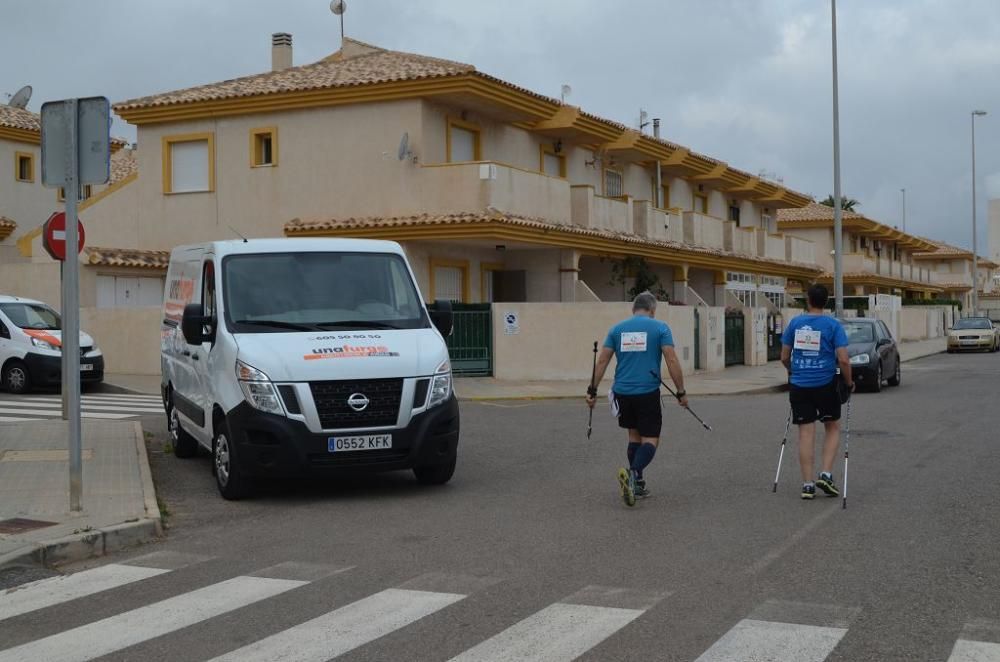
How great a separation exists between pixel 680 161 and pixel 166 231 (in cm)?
1695

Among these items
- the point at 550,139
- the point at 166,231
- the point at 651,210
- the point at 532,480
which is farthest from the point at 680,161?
the point at 532,480

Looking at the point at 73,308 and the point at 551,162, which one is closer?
the point at 73,308

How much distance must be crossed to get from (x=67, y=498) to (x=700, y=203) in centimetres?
3617

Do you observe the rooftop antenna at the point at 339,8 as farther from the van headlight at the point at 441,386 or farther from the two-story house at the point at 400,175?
the van headlight at the point at 441,386

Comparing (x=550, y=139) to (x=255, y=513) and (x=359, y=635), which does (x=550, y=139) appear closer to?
(x=255, y=513)

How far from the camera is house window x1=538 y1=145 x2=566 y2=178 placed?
32281 millimetres

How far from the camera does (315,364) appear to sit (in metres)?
10.2

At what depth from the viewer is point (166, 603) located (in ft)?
22.6

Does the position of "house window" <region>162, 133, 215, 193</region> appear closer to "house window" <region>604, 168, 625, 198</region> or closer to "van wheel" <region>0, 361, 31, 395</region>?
"van wheel" <region>0, 361, 31, 395</region>

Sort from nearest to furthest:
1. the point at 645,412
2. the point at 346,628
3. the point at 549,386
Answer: the point at 346,628 < the point at 645,412 < the point at 549,386

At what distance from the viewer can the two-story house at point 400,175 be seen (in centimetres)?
2706

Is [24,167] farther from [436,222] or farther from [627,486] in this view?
[627,486]

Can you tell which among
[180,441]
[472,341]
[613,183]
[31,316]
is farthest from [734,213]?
[180,441]

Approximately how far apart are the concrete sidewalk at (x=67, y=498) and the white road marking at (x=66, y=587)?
1.29 feet
